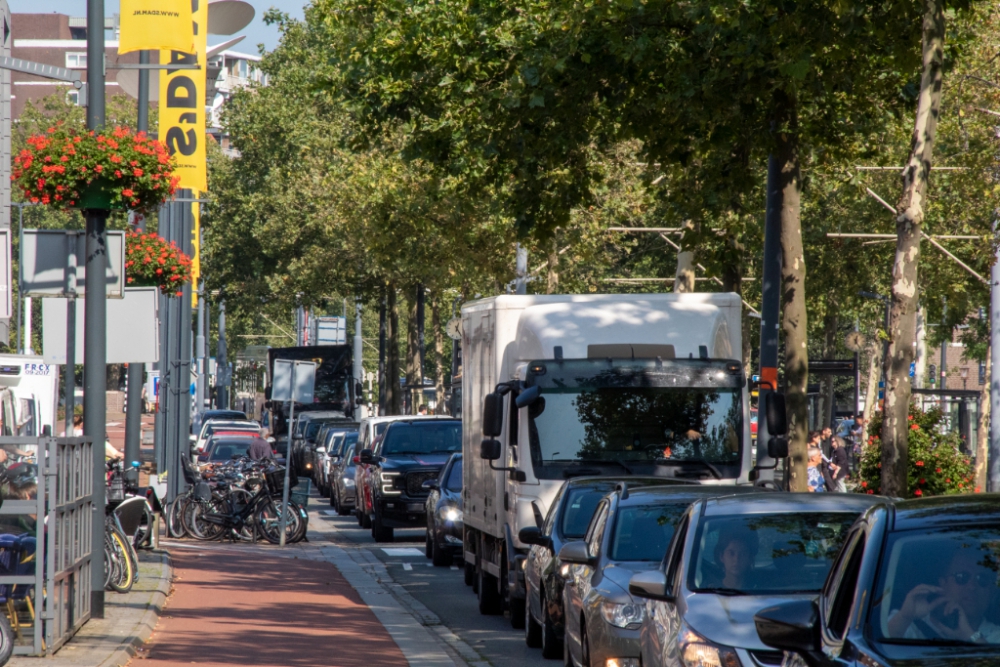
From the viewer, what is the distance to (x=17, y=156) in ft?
44.5

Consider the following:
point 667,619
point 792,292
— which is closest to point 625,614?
point 667,619

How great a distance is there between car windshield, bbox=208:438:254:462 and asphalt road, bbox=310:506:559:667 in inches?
392

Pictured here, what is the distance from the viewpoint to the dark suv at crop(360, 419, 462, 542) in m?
25.7

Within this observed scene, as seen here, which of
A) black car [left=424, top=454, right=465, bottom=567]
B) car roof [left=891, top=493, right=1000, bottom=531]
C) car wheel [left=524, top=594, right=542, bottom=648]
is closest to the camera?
car roof [left=891, top=493, right=1000, bottom=531]

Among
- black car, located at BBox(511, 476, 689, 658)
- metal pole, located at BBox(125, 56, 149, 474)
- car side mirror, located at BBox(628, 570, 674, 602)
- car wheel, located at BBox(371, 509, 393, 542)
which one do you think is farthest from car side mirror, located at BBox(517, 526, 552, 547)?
car wheel, located at BBox(371, 509, 393, 542)

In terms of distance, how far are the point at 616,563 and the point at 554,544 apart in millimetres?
1879

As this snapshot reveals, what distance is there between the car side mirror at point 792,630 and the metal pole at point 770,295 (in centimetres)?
1108

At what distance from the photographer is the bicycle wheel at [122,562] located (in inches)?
599

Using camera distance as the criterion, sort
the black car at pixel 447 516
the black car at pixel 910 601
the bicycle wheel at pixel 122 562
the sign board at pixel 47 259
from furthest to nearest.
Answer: the black car at pixel 447 516, the bicycle wheel at pixel 122 562, the sign board at pixel 47 259, the black car at pixel 910 601

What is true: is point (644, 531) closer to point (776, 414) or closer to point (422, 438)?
point (776, 414)

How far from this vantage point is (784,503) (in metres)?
8.67

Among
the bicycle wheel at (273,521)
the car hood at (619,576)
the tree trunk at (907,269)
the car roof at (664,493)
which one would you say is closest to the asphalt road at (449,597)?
the bicycle wheel at (273,521)

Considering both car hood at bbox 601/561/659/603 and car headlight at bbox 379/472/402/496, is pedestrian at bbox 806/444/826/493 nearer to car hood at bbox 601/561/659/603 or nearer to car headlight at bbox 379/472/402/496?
car headlight at bbox 379/472/402/496

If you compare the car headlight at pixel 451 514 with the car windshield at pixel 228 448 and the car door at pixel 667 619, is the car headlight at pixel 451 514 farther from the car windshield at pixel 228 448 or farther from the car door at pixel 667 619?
the car windshield at pixel 228 448
